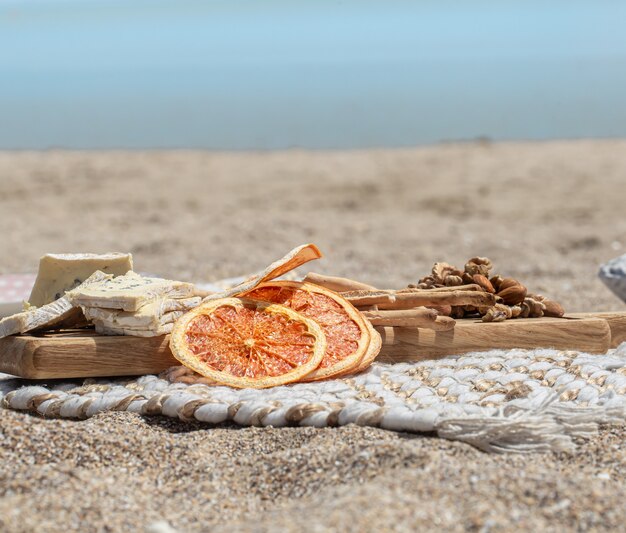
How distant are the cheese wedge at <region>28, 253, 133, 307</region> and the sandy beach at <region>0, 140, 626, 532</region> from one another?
66cm

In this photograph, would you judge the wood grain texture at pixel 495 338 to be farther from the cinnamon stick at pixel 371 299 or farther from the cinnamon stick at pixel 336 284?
the cinnamon stick at pixel 336 284

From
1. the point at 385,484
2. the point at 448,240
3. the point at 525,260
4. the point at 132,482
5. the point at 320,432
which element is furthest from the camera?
the point at 448,240

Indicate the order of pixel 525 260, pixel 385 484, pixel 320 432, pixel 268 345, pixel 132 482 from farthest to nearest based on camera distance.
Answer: pixel 525 260 → pixel 268 345 → pixel 320 432 → pixel 132 482 → pixel 385 484

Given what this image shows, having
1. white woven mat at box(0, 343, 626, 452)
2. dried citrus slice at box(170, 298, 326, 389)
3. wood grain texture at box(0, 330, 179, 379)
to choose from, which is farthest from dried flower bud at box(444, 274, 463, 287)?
wood grain texture at box(0, 330, 179, 379)

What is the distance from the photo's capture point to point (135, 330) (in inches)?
115

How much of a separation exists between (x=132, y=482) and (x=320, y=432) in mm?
538

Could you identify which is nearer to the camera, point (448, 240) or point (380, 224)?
point (448, 240)

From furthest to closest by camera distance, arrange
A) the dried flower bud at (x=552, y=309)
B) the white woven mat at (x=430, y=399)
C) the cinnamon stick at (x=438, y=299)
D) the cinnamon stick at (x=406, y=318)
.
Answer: the dried flower bud at (x=552, y=309)
the cinnamon stick at (x=438, y=299)
the cinnamon stick at (x=406, y=318)
the white woven mat at (x=430, y=399)

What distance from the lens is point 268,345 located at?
2949 mm

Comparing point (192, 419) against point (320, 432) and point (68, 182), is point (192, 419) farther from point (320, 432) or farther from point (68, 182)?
point (68, 182)

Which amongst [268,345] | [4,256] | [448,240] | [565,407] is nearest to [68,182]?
[4,256]

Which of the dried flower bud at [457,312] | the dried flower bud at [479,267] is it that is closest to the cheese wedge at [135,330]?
the dried flower bud at [457,312]

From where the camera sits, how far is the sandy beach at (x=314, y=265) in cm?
200

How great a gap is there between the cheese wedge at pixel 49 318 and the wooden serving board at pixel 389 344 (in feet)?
0.11
